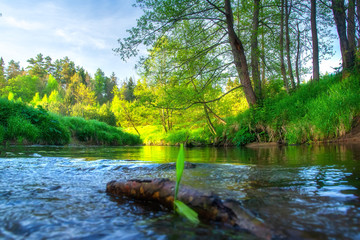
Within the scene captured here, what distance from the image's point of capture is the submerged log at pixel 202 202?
0.74 m

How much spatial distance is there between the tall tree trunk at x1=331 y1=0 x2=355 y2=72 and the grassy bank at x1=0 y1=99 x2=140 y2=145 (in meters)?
11.9

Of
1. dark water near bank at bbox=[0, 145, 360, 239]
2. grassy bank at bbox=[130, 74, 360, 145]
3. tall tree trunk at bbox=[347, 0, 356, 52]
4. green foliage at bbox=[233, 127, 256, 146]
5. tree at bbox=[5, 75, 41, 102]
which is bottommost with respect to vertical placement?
dark water near bank at bbox=[0, 145, 360, 239]

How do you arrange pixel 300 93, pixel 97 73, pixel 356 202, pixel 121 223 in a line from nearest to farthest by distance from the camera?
1. pixel 121 223
2. pixel 356 202
3. pixel 300 93
4. pixel 97 73

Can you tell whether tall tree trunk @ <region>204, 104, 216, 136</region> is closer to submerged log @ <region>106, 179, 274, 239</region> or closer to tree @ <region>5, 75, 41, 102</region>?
submerged log @ <region>106, 179, 274, 239</region>

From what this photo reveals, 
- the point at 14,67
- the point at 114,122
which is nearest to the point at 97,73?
the point at 14,67

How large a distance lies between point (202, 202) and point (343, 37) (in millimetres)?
10424

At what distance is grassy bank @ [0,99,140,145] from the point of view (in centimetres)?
767

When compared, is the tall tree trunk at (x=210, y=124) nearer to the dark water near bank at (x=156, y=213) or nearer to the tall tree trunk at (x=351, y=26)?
the tall tree trunk at (x=351, y=26)

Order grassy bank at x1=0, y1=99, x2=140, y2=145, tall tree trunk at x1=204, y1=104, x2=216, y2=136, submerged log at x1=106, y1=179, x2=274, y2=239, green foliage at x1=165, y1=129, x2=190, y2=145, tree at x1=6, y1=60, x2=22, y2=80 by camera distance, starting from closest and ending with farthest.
A: submerged log at x1=106, y1=179, x2=274, y2=239
grassy bank at x1=0, y1=99, x2=140, y2=145
tall tree trunk at x1=204, y1=104, x2=216, y2=136
green foliage at x1=165, y1=129, x2=190, y2=145
tree at x1=6, y1=60, x2=22, y2=80

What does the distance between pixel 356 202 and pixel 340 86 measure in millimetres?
7998

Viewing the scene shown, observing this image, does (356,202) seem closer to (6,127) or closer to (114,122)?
(6,127)

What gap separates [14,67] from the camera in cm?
6612

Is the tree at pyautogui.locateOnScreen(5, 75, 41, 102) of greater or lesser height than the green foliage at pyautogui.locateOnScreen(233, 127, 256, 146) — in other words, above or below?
above

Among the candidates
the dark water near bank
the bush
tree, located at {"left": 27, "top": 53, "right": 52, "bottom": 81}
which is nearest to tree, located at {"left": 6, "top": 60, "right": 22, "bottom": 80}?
tree, located at {"left": 27, "top": 53, "right": 52, "bottom": 81}
